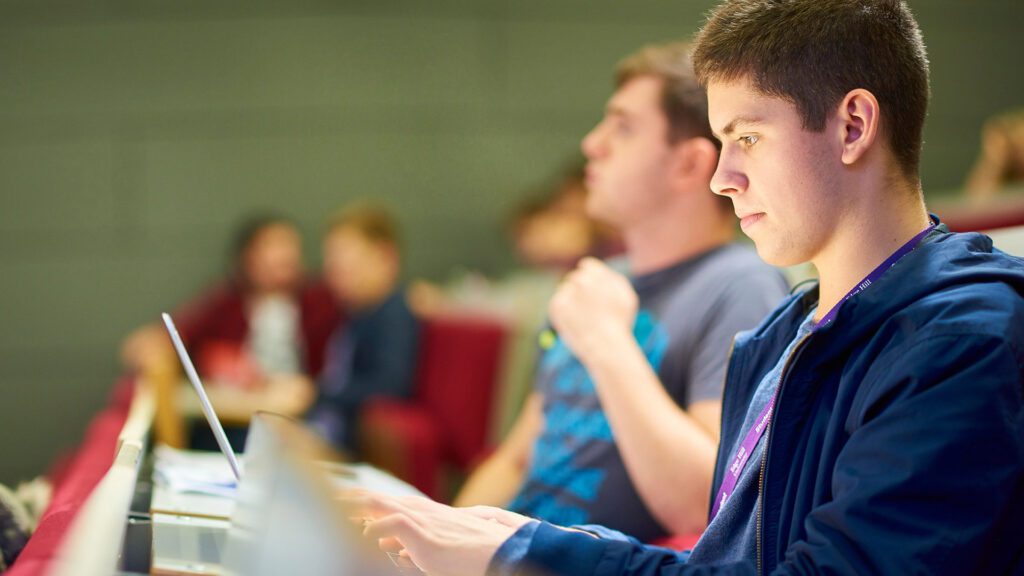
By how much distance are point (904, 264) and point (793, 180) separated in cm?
13

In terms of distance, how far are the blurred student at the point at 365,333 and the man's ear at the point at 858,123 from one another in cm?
269

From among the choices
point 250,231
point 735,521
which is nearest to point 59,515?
point 735,521

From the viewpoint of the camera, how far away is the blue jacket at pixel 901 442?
83 cm

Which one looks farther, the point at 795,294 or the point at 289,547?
the point at 795,294

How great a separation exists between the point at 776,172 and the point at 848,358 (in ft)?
0.65

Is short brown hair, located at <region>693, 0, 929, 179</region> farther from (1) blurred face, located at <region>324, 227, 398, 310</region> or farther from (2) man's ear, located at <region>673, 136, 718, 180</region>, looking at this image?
(1) blurred face, located at <region>324, 227, 398, 310</region>

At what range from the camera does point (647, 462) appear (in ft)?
4.91

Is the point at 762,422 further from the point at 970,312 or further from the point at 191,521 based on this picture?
the point at 191,521

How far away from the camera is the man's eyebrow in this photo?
104cm

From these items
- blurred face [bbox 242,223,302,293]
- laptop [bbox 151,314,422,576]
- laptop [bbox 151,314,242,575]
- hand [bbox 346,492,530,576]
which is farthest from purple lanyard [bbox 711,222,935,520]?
blurred face [bbox 242,223,302,293]

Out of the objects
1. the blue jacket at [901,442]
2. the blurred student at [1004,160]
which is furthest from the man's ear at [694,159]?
the blurred student at [1004,160]

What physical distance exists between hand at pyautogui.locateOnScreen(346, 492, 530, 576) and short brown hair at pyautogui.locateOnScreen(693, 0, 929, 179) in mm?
506


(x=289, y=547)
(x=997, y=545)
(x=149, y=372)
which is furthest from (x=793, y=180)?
(x=149, y=372)

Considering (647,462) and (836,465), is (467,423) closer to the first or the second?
(647,462)
